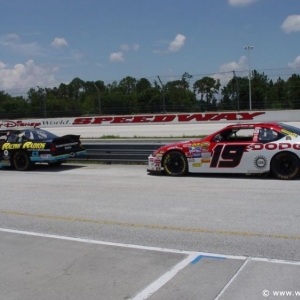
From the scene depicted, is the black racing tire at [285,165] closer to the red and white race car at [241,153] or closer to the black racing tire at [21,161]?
the red and white race car at [241,153]

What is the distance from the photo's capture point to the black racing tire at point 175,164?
12.1 meters

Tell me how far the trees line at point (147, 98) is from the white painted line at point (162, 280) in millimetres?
25390

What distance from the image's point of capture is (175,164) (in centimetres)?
1229

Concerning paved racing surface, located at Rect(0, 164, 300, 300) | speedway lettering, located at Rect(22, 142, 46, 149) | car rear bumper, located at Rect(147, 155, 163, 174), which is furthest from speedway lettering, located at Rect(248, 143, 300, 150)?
speedway lettering, located at Rect(22, 142, 46, 149)

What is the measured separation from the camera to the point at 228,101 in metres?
31.9

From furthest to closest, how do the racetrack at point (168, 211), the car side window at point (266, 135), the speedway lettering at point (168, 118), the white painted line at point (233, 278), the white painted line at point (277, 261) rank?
the speedway lettering at point (168, 118) < the car side window at point (266, 135) < the racetrack at point (168, 211) < the white painted line at point (277, 261) < the white painted line at point (233, 278)

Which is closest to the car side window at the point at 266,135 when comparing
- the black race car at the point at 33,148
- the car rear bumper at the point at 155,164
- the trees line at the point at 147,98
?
the car rear bumper at the point at 155,164

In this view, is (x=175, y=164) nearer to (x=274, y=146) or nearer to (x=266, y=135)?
(x=266, y=135)

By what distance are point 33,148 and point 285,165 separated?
313 inches

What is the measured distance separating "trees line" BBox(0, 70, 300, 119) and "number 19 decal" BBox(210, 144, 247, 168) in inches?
746

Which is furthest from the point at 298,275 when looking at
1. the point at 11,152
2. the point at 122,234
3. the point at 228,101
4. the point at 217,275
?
the point at 228,101

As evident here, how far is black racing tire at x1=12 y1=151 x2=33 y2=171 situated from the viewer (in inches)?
587

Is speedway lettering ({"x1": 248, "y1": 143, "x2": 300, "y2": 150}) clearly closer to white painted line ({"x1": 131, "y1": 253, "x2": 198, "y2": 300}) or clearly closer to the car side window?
the car side window

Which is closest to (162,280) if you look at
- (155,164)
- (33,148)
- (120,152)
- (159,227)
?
(159,227)
